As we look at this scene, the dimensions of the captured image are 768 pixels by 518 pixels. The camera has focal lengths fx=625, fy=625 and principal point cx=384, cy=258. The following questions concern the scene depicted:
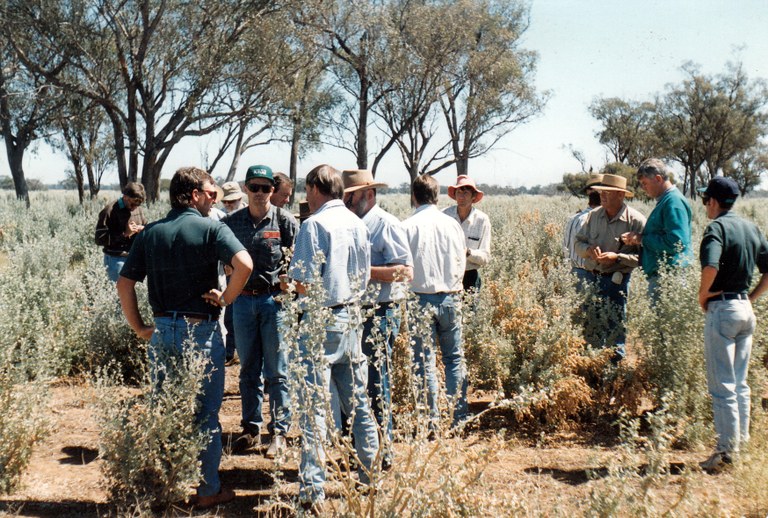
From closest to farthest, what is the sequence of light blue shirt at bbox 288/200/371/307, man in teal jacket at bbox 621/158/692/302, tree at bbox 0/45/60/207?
light blue shirt at bbox 288/200/371/307 < man in teal jacket at bbox 621/158/692/302 < tree at bbox 0/45/60/207

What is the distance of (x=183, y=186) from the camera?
3.65 metres

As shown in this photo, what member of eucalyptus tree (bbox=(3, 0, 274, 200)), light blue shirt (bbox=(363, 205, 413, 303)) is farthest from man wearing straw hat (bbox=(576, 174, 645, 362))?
eucalyptus tree (bbox=(3, 0, 274, 200))

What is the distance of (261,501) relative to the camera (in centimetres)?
388

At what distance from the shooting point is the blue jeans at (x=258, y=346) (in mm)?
4621

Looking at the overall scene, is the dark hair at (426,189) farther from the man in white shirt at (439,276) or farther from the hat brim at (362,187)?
the hat brim at (362,187)

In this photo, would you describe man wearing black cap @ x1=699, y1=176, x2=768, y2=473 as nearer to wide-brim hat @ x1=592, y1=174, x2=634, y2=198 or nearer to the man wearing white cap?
wide-brim hat @ x1=592, y1=174, x2=634, y2=198

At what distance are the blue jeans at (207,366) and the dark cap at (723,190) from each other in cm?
339

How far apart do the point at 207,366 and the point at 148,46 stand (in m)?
15.7

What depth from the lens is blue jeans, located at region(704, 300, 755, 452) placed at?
13.3ft

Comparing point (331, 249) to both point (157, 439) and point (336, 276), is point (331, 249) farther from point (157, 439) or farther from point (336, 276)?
point (157, 439)

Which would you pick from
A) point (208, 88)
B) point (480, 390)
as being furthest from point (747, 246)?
point (208, 88)

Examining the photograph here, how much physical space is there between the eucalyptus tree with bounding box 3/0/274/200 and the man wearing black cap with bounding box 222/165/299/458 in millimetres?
12634

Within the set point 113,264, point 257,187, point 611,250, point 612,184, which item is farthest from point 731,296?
point 113,264

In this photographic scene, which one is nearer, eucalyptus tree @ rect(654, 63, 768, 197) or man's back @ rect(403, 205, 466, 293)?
man's back @ rect(403, 205, 466, 293)
